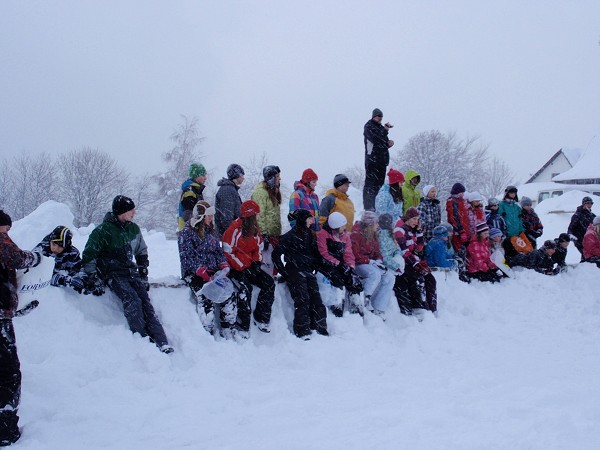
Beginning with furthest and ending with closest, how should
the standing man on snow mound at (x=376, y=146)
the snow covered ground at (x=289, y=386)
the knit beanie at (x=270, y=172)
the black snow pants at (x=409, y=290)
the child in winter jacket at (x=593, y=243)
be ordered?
the child in winter jacket at (x=593, y=243) < the standing man on snow mound at (x=376, y=146) < the black snow pants at (x=409, y=290) < the knit beanie at (x=270, y=172) < the snow covered ground at (x=289, y=386)

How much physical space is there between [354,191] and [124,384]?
112 ft

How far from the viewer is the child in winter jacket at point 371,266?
27.1 feet

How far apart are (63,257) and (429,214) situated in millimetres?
6647

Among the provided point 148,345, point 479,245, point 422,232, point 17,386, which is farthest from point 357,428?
point 479,245

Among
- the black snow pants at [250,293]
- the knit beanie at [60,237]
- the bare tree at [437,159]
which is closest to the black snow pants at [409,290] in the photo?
the black snow pants at [250,293]

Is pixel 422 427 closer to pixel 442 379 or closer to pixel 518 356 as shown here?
pixel 442 379

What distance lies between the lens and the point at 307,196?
28.2ft

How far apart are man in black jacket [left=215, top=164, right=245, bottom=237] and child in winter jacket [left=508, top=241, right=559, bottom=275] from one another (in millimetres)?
6603

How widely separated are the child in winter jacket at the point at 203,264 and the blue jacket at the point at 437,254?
15.3 ft

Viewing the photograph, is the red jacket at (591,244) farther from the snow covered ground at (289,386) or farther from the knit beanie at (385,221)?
the knit beanie at (385,221)

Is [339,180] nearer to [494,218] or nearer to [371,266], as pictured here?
[371,266]

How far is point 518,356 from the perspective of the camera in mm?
7621

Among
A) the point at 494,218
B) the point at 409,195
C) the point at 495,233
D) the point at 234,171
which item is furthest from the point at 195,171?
the point at 494,218

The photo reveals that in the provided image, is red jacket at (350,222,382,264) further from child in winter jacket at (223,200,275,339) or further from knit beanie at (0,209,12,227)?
knit beanie at (0,209,12,227)
